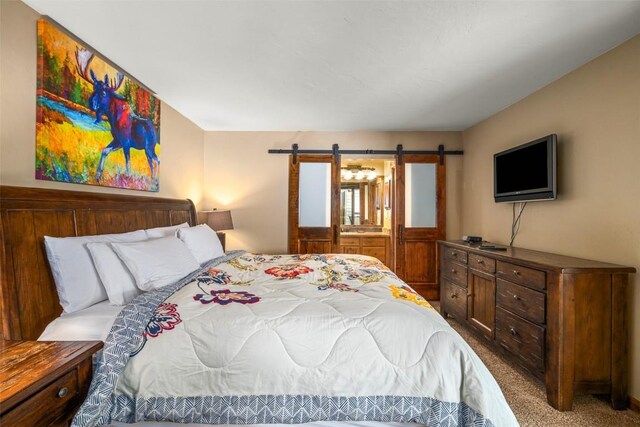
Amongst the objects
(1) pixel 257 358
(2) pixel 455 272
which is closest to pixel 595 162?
(2) pixel 455 272

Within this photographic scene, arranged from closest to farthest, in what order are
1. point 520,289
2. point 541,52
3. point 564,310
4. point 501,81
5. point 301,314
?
1. point 301,314
2. point 564,310
3. point 541,52
4. point 520,289
5. point 501,81

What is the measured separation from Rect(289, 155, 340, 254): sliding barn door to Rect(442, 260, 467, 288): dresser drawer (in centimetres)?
151

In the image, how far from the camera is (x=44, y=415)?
0.92m

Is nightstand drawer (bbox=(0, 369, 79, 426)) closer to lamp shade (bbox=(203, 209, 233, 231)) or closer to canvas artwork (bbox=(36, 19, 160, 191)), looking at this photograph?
canvas artwork (bbox=(36, 19, 160, 191))

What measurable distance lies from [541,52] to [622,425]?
2563 mm

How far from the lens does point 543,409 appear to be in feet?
6.33

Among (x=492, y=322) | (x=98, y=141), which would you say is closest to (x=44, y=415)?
(x=98, y=141)

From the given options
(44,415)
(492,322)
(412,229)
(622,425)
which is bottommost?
(622,425)

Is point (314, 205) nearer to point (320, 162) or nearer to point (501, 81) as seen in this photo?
point (320, 162)

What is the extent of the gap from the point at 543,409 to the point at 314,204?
3.19 metres

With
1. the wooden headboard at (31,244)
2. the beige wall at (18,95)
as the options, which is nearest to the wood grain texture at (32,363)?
the wooden headboard at (31,244)

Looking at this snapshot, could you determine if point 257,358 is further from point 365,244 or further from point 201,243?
point 365,244

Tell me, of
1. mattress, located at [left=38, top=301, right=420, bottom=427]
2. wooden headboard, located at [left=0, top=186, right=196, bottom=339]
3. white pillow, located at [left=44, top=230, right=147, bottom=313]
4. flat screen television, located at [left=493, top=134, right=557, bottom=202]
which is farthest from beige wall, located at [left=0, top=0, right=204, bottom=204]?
flat screen television, located at [left=493, top=134, right=557, bottom=202]

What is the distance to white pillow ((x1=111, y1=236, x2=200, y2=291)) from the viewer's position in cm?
168
